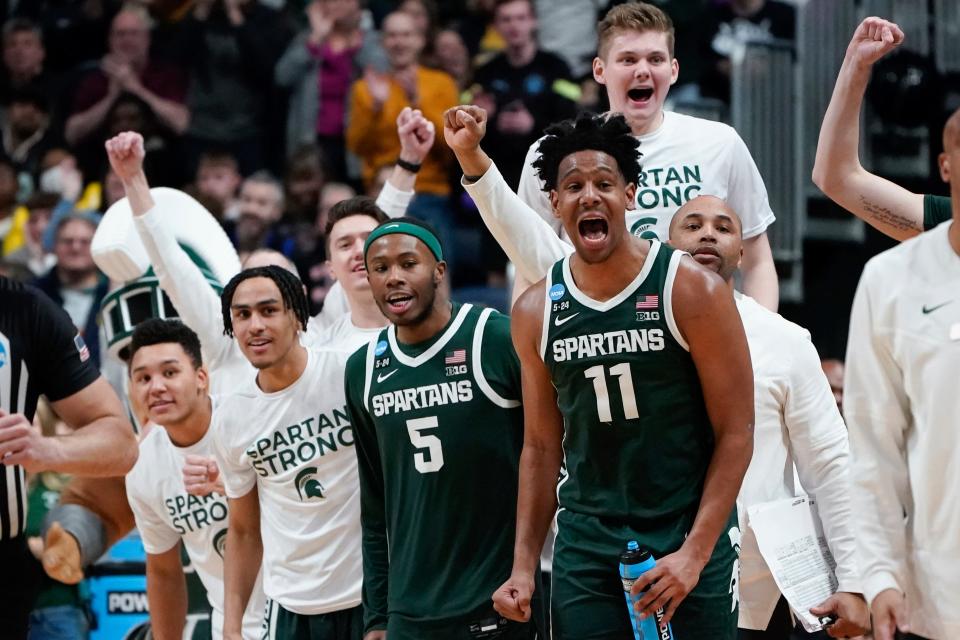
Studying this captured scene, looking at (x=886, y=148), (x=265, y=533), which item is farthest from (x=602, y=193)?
(x=886, y=148)

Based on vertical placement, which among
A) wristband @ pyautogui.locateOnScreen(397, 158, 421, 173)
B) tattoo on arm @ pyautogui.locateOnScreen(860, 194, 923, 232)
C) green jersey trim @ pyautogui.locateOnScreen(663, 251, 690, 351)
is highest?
wristband @ pyautogui.locateOnScreen(397, 158, 421, 173)

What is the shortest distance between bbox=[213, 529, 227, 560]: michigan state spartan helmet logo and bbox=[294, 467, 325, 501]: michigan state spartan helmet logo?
861 mm

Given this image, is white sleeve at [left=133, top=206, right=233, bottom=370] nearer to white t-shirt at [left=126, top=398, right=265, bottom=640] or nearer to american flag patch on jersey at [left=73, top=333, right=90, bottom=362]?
white t-shirt at [left=126, top=398, right=265, bottom=640]

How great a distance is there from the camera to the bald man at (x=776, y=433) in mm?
4949

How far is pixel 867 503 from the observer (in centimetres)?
367

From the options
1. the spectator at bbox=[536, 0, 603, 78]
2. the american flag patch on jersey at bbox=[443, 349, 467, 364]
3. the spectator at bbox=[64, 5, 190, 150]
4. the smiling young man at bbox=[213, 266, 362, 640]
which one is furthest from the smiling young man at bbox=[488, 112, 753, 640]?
the spectator at bbox=[64, 5, 190, 150]

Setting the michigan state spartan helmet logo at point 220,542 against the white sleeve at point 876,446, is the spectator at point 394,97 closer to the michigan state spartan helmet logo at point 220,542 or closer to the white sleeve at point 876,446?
the michigan state spartan helmet logo at point 220,542

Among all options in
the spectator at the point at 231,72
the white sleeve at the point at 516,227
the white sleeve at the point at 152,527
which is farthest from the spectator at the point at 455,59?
the white sleeve at the point at 516,227

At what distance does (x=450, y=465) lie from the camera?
484 cm

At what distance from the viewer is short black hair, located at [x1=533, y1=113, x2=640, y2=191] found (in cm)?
450

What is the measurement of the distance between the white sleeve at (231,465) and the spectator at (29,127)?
6.81 meters

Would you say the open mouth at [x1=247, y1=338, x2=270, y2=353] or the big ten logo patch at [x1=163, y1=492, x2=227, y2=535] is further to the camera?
the big ten logo patch at [x1=163, y1=492, x2=227, y2=535]

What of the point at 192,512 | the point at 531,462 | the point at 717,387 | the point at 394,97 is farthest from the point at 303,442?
the point at 394,97

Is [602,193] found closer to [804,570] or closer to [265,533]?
[804,570]
